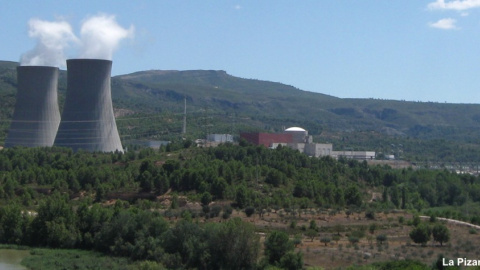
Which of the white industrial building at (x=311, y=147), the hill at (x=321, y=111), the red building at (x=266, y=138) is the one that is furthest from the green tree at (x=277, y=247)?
the hill at (x=321, y=111)

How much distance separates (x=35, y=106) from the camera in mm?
47969

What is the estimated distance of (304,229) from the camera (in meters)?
32.1

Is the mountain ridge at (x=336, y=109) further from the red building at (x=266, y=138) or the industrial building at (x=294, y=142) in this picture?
the red building at (x=266, y=138)

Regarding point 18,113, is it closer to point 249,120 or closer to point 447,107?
point 249,120

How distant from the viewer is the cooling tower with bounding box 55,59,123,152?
45.5 metres

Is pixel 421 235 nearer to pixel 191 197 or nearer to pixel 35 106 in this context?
pixel 191 197

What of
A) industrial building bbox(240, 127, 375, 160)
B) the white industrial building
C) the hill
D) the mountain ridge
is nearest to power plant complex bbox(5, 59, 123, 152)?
industrial building bbox(240, 127, 375, 160)

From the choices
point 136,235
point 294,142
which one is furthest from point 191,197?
point 294,142

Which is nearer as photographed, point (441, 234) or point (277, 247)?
point (277, 247)

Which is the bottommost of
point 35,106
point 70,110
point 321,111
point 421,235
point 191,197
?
point 421,235

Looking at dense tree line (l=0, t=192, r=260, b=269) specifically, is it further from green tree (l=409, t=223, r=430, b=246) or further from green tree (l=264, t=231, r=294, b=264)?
green tree (l=409, t=223, r=430, b=246)

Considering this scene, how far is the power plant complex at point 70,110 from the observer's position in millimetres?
45656

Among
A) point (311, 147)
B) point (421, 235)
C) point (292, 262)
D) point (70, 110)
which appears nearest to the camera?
point (292, 262)

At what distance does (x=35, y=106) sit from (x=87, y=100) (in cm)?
400
